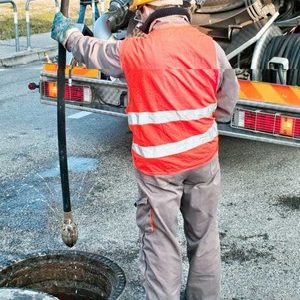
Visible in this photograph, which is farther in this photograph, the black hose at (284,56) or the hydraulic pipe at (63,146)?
the black hose at (284,56)

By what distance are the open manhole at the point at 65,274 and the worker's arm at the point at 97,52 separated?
1341mm

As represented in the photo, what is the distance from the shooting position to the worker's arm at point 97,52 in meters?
3.14

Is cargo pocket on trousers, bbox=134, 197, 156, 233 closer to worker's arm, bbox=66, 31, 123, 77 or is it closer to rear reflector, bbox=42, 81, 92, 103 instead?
worker's arm, bbox=66, 31, 123, 77

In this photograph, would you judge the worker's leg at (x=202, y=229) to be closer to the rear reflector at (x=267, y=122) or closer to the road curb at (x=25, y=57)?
the rear reflector at (x=267, y=122)

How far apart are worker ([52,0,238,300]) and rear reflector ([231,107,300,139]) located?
66.8 inches

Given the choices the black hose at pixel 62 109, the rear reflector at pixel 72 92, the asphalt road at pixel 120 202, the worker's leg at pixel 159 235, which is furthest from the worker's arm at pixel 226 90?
the rear reflector at pixel 72 92

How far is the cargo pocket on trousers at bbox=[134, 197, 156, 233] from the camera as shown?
323cm

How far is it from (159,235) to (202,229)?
0.27m

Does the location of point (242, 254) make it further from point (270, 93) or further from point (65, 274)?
point (270, 93)

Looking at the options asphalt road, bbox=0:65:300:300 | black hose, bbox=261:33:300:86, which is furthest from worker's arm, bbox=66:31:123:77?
black hose, bbox=261:33:300:86

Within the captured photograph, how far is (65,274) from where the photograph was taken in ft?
13.6

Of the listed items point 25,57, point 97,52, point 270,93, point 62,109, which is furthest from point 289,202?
point 25,57

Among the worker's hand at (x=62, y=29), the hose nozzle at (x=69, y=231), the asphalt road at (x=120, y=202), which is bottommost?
the asphalt road at (x=120, y=202)

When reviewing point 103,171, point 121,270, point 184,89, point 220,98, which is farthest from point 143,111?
point 103,171
